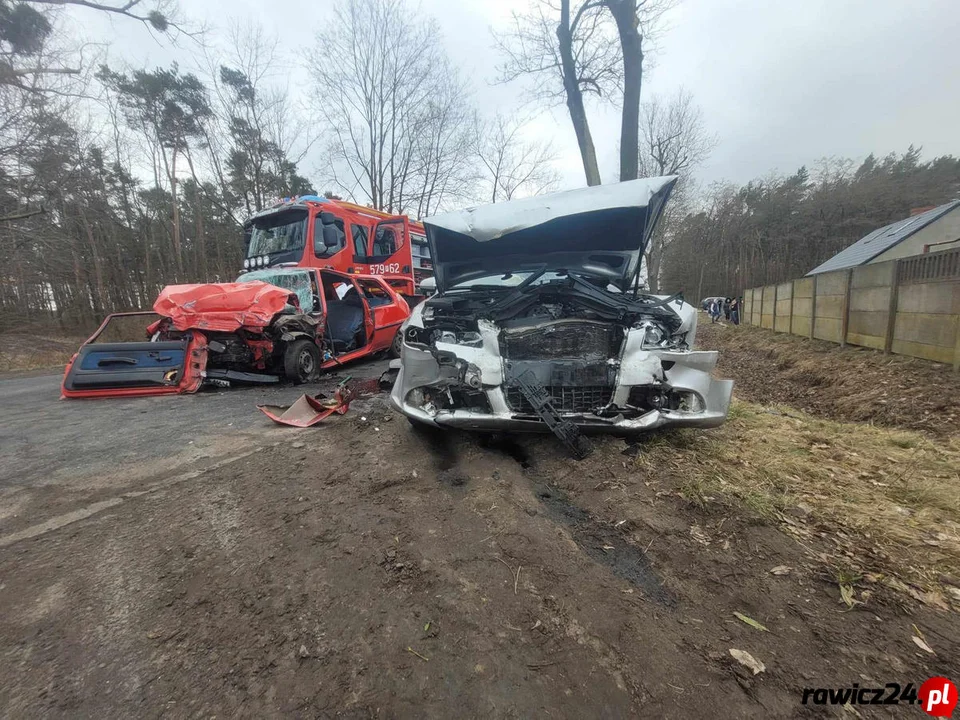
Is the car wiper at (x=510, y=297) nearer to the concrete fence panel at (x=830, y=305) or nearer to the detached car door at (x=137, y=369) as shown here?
the detached car door at (x=137, y=369)

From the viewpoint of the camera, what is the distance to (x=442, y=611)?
1.57 m

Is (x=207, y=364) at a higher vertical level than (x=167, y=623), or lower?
higher

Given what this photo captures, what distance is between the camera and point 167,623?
1.55 meters

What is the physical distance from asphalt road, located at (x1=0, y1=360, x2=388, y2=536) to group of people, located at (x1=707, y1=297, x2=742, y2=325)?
2183cm

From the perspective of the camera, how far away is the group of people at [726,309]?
2145 cm

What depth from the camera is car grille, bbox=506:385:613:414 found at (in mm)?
2930

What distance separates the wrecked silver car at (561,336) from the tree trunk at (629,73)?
6663mm

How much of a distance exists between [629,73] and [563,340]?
9.61 meters

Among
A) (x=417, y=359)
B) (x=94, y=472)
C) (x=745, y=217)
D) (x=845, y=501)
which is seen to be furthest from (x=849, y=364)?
(x=745, y=217)

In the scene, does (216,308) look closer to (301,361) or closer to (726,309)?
(301,361)

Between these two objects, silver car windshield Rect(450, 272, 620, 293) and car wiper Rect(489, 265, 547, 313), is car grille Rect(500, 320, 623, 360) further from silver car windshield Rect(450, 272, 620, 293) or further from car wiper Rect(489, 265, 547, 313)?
silver car windshield Rect(450, 272, 620, 293)

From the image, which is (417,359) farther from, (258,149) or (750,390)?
(258,149)

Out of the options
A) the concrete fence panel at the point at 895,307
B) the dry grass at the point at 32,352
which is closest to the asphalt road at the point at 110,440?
the dry grass at the point at 32,352

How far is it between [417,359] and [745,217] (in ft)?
155
